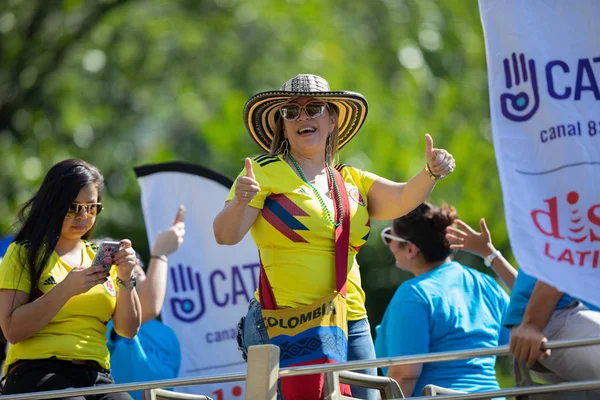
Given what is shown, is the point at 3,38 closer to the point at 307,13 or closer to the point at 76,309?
the point at 307,13

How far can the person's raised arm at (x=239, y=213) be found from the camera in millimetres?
4238

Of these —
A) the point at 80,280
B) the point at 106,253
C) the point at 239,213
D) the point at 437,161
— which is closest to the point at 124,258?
the point at 106,253

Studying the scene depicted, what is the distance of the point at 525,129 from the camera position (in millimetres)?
3967

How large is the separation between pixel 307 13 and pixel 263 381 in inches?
705

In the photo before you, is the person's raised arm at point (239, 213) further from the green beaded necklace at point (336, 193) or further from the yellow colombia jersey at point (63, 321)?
the yellow colombia jersey at point (63, 321)

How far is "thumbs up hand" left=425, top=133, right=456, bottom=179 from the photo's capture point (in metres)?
4.45

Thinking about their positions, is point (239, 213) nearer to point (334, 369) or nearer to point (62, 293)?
point (334, 369)

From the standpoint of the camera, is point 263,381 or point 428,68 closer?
point 263,381

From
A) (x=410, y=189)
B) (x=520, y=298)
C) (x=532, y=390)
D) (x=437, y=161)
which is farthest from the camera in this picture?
(x=410, y=189)

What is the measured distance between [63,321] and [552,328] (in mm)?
1989

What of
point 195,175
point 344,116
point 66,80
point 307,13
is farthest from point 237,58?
point 344,116

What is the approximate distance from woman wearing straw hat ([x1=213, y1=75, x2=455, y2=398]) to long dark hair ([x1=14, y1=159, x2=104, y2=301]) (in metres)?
0.79

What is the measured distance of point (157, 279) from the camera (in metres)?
5.85

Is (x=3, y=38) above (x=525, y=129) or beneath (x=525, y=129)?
above
